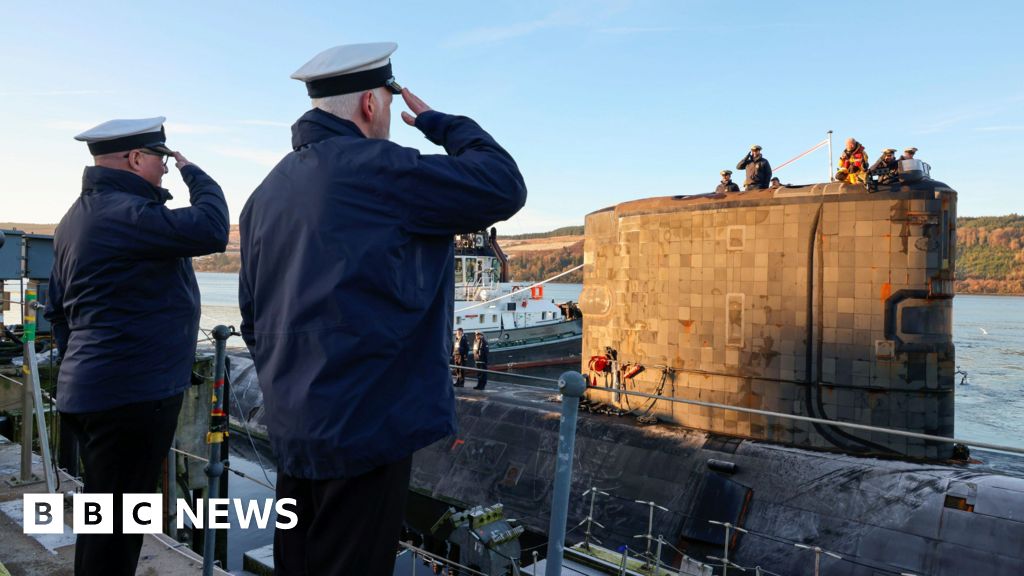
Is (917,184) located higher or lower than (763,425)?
higher

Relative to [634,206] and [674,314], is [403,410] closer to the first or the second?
[674,314]

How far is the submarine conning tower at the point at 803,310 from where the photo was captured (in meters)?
8.92

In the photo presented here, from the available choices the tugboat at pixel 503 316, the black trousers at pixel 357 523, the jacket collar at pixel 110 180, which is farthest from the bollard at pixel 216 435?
the tugboat at pixel 503 316

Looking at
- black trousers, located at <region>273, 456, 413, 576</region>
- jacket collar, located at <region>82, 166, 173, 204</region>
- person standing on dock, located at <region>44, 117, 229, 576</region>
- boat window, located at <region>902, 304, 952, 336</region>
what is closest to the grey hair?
black trousers, located at <region>273, 456, 413, 576</region>

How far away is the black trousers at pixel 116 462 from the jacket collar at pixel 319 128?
1.88 meters

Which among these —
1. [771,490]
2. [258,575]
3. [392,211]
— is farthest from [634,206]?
[392,211]

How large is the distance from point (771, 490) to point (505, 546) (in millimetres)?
4050

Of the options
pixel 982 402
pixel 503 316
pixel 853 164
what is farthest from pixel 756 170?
pixel 982 402

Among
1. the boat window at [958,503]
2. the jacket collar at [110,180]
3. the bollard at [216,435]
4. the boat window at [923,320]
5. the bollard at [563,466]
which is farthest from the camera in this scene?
the boat window at [923,320]

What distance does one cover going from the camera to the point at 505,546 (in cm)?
725

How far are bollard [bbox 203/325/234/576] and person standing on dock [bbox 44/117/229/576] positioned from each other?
40cm

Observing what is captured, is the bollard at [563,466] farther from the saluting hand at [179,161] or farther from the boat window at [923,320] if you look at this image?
the boat window at [923,320]

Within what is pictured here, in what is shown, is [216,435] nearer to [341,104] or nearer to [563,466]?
[563,466]

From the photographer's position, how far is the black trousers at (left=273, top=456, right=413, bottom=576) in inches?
73.5
